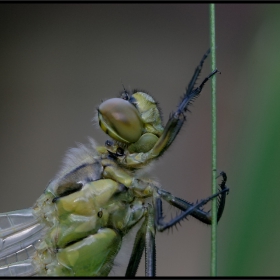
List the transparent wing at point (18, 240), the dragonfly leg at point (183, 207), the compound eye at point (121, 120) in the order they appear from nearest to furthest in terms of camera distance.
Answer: the dragonfly leg at point (183, 207) < the compound eye at point (121, 120) < the transparent wing at point (18, 240)

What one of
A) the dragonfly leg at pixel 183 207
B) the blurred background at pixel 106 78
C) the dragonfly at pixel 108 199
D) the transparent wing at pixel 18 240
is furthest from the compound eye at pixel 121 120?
the blurred background at pixel 106 78

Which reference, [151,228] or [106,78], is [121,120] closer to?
[151,228]

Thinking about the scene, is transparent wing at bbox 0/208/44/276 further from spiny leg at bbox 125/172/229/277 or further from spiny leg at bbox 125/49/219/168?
spiny leg at bbox 125/49/219/168

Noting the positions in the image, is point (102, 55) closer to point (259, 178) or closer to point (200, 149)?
point (200, 149)

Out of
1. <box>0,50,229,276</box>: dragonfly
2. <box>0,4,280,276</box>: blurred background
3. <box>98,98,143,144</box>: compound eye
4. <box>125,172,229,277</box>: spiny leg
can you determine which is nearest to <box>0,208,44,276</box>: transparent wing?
<box>0,50,229,276</box>: dragonfly

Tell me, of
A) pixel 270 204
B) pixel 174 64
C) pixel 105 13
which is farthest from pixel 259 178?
pixel 105 13

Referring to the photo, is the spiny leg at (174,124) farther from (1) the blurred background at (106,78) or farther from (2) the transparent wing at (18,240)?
(1) the blurred background at (106,78)
